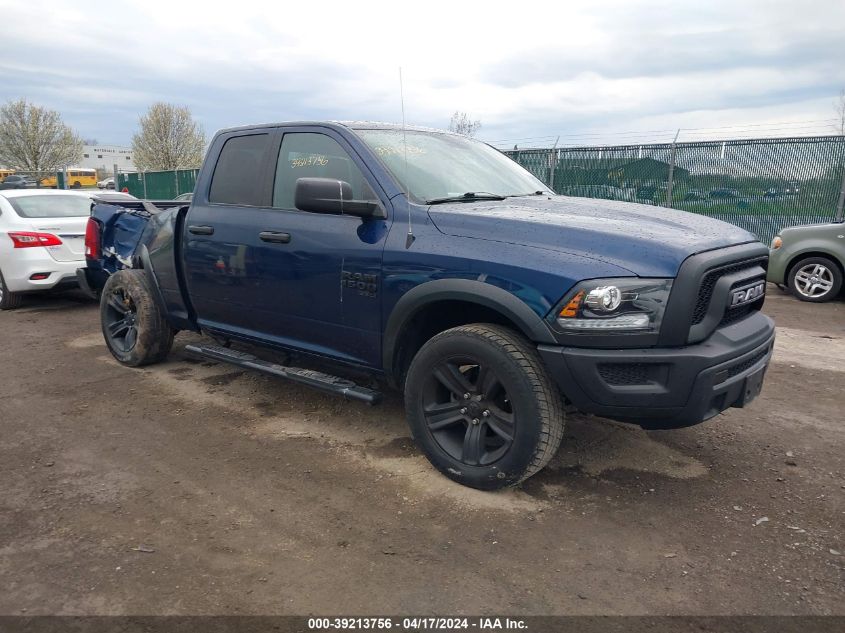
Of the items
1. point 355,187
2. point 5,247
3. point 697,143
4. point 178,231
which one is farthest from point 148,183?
point 355,187

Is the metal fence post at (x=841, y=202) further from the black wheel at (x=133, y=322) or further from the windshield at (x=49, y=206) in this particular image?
the windshield at (x=49, y=206)

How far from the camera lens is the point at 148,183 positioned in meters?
24.8

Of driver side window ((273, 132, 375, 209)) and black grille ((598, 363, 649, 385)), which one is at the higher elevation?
driver side window ((273, 132, 375, 209))

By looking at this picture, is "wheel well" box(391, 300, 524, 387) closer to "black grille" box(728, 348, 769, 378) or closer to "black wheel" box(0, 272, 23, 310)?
"black grille" box(728, 348, 769, 378)

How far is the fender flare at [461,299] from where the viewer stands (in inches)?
119

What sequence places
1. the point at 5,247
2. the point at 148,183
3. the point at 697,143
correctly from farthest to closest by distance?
1. the point at 148,183
2. the point at 697,143
3. the point at 5,247

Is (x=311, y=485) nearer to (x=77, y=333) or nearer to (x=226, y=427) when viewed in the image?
(x=226, y=427)

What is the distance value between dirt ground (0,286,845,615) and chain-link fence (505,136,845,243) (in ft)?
28.5

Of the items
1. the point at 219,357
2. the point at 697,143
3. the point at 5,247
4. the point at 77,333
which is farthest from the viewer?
the point at 697,143

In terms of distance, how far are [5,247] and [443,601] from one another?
7.68 m

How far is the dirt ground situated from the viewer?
2.58m

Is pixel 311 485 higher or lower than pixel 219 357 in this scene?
lower

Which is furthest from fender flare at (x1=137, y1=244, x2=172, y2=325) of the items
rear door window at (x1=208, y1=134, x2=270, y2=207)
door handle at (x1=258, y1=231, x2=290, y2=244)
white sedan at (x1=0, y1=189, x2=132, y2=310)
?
white sedan at (x1=0, y1=189, x2=132, y2=310)

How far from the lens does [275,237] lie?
13.3 feet
